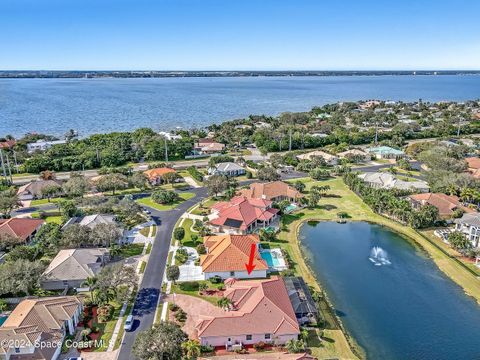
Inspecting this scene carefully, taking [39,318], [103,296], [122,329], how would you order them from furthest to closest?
[103,296]
[122,329]
[39,318]

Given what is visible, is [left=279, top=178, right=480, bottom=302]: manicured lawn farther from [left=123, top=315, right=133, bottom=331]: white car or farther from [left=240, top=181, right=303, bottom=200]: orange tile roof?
[left=123, top=315, right=133, bottom=331]: white car

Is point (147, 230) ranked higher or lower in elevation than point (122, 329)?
lower

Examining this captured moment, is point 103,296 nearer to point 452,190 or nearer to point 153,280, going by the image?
point 153,280

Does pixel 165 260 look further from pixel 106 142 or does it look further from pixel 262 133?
pixel 262 133

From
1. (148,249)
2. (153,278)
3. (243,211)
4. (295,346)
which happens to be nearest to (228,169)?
(243,211)

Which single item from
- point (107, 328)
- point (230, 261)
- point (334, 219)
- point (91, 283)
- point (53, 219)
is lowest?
point (334, 219)

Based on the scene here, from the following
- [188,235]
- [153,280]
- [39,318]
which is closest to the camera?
[39,318]

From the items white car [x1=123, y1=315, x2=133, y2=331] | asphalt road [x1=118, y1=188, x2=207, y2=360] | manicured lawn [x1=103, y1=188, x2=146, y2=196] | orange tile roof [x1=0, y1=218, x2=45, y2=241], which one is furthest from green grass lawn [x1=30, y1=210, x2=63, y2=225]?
white car [x1=123, y1=315, x2=133, y2=331]
